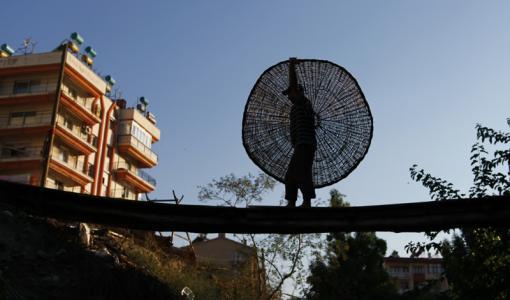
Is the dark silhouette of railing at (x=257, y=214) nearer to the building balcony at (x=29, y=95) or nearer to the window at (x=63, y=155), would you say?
the building balcony at (x=29, y=95)

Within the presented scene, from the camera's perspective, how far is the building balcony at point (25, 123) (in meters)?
43.1

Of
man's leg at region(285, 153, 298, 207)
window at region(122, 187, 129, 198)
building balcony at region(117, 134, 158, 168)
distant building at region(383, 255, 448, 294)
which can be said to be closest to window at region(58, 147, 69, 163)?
building balcony at region(117, 134, 158, 168)

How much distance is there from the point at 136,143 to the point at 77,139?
797cm

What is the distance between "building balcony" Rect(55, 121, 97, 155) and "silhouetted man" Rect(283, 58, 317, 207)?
1508 inches

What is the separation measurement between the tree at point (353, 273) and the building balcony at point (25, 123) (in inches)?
820

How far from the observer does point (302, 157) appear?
23.2 feet

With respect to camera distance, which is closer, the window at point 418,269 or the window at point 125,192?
the window at point 125,192

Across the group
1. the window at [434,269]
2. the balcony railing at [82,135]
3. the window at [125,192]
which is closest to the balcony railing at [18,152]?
the balcony railing at [82,135]

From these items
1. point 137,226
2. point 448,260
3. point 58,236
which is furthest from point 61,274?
point 137,226

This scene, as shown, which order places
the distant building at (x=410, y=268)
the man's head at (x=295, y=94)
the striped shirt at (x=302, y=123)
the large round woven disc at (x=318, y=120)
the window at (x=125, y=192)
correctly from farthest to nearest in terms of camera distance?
the distant building at (x=410, y=268) → the window at (x=125, y=192) → the large round woven disc at (x=318, y=120) → the man's head at (x=295, y=94) → the striped shirt at (x=302, y=123)

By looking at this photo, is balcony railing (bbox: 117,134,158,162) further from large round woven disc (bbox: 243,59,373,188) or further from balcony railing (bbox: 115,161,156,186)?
large round woven disc (bbox: 243,59,373,188)

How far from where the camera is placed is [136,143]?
172 ft

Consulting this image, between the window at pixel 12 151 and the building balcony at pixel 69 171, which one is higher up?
the window at pixel 12 151

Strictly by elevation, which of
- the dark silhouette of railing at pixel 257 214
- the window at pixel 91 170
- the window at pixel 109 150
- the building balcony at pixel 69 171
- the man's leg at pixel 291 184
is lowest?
the dark silhouette of railing at pixel 257 214
